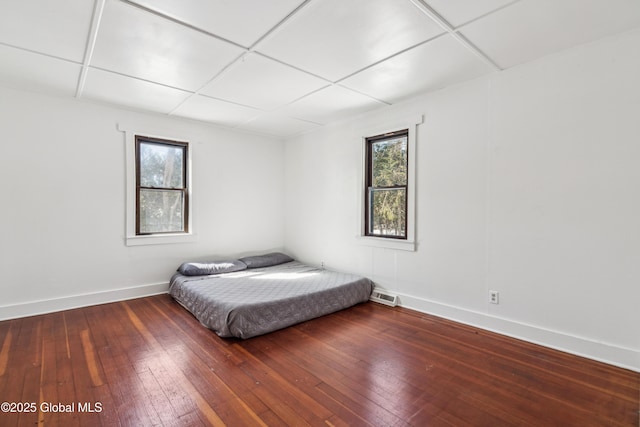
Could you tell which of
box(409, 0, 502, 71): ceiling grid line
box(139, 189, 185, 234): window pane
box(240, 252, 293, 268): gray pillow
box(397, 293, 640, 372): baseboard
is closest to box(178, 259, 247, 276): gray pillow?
box(240, 252, 293, 268): gray pillow

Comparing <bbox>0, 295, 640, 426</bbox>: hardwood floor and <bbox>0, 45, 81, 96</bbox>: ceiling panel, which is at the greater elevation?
<bbox>0, 45, 81, 96</bbox>: ceiling panel

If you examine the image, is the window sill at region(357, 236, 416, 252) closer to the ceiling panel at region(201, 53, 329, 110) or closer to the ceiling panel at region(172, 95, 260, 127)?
the ceiling panel at region(201, 53, 329, 110)

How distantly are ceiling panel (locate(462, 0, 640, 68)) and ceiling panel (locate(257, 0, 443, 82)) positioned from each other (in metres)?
0.38

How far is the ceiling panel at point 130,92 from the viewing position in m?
2.90

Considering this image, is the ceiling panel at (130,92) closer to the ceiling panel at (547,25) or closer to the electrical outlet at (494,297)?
the ceiling panel at (547,25)

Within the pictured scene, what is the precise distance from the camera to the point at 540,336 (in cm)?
255

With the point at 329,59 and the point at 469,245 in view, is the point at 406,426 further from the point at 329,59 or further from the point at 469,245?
the point at 329,59

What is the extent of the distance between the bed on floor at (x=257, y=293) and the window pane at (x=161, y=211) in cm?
63

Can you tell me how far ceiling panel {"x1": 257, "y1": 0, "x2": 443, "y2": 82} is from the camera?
73.7 inches

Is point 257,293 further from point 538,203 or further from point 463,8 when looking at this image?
point 463,8

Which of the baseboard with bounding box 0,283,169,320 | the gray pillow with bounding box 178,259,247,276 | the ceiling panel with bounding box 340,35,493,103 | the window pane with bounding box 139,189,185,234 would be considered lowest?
the baseboard with bounding box 0,283,169,320

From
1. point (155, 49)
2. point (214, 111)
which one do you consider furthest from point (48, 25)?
point (214, 111)

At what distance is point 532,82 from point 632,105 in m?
0.69

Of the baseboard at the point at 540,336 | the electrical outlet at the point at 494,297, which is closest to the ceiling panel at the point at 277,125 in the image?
the baseboard at the point at 540,336
